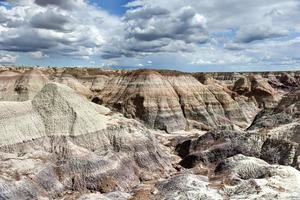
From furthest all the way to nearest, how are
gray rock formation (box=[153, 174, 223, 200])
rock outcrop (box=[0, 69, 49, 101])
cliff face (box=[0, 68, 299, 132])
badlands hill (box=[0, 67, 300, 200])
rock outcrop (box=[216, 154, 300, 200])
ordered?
rock outcrop (box=[0, 69, 49, 101]) → cliff face (box=[0, 68, 299, 132]) → badlands hill (box=[0, 67, 300, 200]) → gray rock formation (box=[153, 174, 223, 200]) → rock outcrop (box=[216, 154, 300, 200])

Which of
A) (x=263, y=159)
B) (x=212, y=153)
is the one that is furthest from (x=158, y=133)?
(x=263, y=159)

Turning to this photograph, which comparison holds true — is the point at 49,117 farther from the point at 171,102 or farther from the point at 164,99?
the point at 171,102

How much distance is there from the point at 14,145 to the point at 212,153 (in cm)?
1965

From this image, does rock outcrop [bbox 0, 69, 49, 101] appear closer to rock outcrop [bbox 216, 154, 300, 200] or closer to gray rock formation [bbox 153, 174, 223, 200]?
gray rock formation [bbox 153, 174, 223, 200]

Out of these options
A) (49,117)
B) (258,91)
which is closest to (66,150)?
(49,117)

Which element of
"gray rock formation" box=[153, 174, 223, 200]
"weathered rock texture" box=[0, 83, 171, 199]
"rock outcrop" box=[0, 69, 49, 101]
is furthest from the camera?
"rock outcrop" box=[0, 69, 49, 101]

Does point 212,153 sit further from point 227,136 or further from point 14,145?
point 14,145

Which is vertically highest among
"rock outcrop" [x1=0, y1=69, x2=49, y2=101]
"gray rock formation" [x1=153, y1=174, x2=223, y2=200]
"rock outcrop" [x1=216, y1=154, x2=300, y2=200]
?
"rock outcrop" [x1=0, y1=69, x2=49, y2=101]

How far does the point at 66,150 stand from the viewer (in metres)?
36.7

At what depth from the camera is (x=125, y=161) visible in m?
38.4

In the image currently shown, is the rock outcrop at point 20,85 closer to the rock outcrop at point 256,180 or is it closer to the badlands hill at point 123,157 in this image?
the badlands hill at point 123,157

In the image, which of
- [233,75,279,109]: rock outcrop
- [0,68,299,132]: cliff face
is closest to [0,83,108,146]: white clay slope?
[0,68,299,132]: cliff face

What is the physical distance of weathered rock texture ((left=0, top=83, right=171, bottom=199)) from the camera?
1266 inches

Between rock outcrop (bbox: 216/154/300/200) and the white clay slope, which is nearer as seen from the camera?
rock outcrop (bbox: 216/154/300/200)
